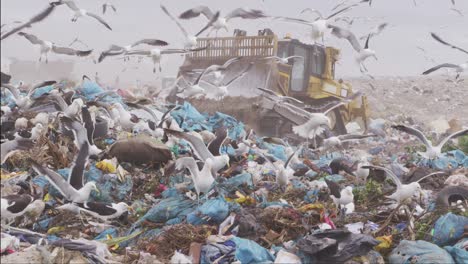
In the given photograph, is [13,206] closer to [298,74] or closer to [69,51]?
[69,51]

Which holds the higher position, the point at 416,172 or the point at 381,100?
the point at 416,172

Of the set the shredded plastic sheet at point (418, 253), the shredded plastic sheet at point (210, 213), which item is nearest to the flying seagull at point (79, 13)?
the shredded plastic sheet at point (210, 213)

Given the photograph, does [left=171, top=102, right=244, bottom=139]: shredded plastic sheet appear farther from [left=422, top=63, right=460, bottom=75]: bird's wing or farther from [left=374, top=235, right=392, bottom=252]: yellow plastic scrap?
[left=374, top=235, right=392, bottom=252]: yellow plastic scrap

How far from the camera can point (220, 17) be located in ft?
25.2

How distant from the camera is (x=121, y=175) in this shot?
5.62m

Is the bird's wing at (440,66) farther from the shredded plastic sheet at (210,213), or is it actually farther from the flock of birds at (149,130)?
the shredded plastic sheet at (210,213)

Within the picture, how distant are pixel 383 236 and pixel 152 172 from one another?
2.71 meters

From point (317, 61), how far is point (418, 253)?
26.0ft

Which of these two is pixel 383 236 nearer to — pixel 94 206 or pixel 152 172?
pixel 94 206

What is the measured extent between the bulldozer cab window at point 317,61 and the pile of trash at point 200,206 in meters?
4.45

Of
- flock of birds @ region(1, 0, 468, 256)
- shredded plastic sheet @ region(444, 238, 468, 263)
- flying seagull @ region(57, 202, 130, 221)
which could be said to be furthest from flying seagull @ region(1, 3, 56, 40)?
shredded plastic sheet @ region(444, 238, 468, 263)

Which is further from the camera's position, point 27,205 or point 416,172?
point 416,172

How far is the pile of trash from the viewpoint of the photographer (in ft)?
12.7

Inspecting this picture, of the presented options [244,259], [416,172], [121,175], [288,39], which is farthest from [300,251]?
[288,39]
